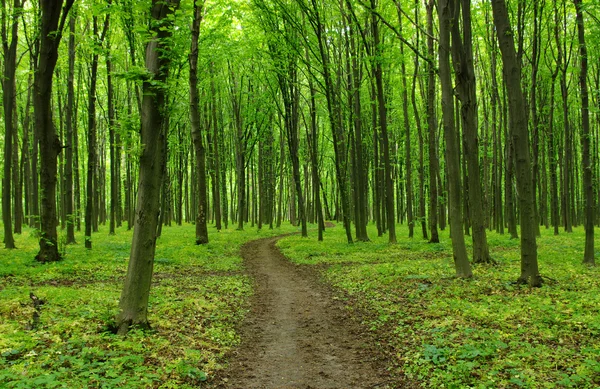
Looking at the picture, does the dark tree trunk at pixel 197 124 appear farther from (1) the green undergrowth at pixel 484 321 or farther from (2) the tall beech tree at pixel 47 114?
(1) the green undergrowth at pixel 484 321

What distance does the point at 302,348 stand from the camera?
20.4 feet

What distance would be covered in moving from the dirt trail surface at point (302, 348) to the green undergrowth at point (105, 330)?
15.4 inches

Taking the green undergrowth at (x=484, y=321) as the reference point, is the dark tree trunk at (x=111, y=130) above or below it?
above

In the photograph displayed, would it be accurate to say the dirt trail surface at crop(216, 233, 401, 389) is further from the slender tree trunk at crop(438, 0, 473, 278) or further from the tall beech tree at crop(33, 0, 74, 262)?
the tall beech tree at crop(33, 0, 74, 262)

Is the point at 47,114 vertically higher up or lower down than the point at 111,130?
lower down

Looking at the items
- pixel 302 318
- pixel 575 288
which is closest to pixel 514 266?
pixel 575 288

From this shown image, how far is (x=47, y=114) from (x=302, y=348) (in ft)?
35.2

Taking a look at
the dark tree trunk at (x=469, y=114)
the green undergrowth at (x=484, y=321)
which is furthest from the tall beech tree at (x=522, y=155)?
the dark tree trunk at (x=469, y=114)

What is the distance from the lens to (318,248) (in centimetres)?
1800

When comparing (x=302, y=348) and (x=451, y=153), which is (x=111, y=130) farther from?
(x=302, y=348)

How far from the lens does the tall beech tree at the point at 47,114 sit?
1117 cm

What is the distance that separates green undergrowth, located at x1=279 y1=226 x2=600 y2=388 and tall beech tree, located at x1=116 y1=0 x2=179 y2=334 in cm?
409

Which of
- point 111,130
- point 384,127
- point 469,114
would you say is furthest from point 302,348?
point 111,130

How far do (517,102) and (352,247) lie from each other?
1100cm
